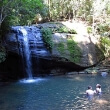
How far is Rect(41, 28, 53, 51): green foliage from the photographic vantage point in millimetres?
26031

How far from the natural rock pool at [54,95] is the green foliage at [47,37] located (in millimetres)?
3598

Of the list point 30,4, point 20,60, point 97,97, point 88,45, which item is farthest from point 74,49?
point 97,97

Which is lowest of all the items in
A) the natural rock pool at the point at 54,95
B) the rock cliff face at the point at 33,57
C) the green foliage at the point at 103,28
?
the natural rock pool at the point at 54,95

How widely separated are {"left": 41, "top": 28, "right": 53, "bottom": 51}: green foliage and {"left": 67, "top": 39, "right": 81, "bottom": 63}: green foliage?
7.36ft

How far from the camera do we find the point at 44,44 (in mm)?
26266

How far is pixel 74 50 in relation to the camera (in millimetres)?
27344

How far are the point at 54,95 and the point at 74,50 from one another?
10256 mm

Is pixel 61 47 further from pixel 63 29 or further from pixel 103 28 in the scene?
pixel 103 28

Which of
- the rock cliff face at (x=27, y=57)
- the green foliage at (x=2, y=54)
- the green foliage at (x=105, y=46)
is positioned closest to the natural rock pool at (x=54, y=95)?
the green foliage at (x=2, y=54)

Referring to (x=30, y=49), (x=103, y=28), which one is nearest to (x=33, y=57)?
(x=30, y=49)

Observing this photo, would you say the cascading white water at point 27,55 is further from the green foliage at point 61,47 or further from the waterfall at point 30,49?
the green foliage at point 61,47

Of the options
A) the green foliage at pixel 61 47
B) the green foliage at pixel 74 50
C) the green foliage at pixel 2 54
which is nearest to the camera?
the green foliage at pixel 2 54

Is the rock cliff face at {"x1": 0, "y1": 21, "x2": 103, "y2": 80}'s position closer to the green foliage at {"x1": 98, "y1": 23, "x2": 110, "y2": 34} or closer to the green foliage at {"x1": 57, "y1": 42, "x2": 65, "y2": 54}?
the green foliage at {"x1": 57, "y1": 42, "x2": 65, "y2": 54}

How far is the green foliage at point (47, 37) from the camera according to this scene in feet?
85.4
